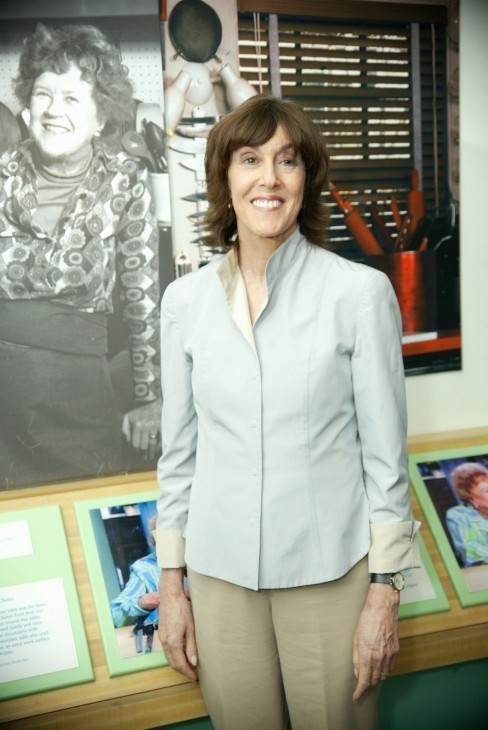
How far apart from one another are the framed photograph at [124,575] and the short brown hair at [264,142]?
1.00 m

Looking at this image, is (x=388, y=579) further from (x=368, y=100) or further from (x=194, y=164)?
(x=368, y=100)

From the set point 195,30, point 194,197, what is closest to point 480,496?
point 194,197

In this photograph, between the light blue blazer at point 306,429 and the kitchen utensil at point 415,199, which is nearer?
the light blue blazer at point 306,429

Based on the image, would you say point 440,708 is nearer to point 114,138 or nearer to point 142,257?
point 142,257

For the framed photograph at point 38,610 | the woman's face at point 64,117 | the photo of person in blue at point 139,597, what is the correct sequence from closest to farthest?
1. the framed photograph at point 38,610
2. the photo of person in blue at point 139,597
3. the woman's face at point 64,117

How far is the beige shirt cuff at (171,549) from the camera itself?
6.18 feet

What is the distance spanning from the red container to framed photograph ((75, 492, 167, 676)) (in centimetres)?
111

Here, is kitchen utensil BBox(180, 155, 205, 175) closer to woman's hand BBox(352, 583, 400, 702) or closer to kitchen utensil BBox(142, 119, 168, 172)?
kitchen utensil BBox(142, 119, 168, 172)

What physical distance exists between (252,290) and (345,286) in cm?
23

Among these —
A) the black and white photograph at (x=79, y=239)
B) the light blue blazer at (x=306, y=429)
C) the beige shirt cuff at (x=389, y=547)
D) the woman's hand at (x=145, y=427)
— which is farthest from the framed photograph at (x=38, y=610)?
the beige shirt cuff at (x=389, y=547)

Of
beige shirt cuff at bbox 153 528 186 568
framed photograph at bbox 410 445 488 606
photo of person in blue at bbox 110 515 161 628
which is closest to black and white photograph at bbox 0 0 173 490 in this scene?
photo of person in blue at bbox 110 515 161 628

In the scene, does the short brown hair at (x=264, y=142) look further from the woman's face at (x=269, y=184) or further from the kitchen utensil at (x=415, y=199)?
the kitchen utensil at (x=415, y=199)

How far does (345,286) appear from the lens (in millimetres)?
1675

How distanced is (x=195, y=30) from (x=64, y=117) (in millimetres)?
507
